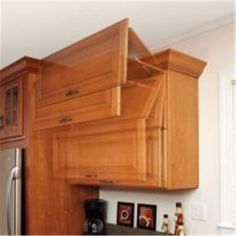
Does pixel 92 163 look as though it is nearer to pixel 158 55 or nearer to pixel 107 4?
pixel 158 55

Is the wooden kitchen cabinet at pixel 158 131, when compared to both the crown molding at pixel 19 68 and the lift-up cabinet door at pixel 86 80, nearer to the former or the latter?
the lift-up cabinet door at pixel 86 80

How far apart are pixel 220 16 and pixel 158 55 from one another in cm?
49

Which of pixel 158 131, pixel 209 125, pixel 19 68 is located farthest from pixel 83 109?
pixel 19 68

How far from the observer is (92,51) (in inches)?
94.5

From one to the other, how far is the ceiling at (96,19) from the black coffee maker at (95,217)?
142 centimetres

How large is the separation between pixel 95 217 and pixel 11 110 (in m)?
1.25

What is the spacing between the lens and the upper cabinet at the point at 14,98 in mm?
3178

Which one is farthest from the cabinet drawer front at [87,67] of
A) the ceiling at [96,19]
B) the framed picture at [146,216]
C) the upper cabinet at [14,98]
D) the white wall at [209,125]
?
the framed picture at [146,216]

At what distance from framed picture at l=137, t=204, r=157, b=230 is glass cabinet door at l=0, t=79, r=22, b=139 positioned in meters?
1.24

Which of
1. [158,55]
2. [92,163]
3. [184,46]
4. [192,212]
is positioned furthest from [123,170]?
[184,46]

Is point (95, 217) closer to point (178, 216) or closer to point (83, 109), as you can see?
point (178, 216)

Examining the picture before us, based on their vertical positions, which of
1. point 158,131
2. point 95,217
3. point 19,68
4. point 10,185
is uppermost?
point 19,68

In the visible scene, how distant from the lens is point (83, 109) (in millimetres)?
2287

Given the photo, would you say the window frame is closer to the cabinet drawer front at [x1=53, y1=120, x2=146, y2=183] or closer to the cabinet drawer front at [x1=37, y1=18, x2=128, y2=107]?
the cabinet drawer front at [x1=53, y1=120, x2=146, y2=183]
